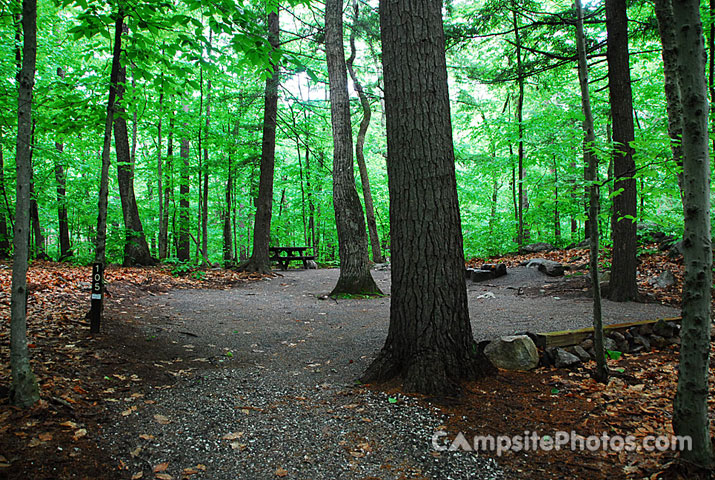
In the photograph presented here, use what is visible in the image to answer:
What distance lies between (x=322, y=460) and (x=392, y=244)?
A: 6.01 feet

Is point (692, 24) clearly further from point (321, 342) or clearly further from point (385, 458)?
point (321, 342)

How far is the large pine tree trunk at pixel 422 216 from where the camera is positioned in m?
3.44

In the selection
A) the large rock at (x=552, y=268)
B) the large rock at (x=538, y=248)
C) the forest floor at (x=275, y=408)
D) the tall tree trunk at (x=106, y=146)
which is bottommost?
the forest floor at (x=275, y=408)

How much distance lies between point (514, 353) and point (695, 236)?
78.4 inches

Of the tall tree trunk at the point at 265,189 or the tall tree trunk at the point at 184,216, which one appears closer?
the tall tree trunk at the point at 265,189

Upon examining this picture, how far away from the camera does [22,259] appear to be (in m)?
2.65

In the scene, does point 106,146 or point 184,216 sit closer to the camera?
point 106,146

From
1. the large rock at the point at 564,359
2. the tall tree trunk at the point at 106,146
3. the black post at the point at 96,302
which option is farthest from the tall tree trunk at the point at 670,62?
the black post at the point at 96,302

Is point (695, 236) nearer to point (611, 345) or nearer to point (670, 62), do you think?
point (611, 345)

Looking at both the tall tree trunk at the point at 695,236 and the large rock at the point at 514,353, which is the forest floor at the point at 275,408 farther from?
the tall tree trunk at the point at 695,236

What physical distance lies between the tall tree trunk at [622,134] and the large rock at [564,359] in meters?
3.39

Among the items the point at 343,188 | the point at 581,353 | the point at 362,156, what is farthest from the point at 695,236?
the point at 362,156

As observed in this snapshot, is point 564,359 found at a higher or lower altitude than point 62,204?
lower

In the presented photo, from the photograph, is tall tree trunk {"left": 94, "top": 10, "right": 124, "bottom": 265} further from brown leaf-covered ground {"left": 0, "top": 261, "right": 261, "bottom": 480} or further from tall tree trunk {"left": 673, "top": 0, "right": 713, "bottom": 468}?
tall tree trunk {"left": 673, "top": 0, "right": 713, "bottom": 468}
